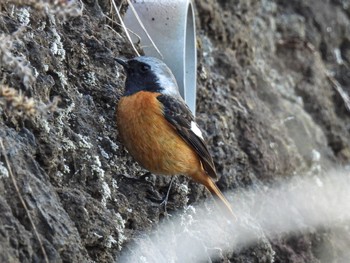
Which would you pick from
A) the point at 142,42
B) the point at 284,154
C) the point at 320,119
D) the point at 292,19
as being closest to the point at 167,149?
the point at 142,42

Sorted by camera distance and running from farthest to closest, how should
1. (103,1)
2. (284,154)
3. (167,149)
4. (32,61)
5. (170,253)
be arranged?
1. (284,154)
2. (103,1)
3. (167,149)
4. (170,253)
5. (32,61)

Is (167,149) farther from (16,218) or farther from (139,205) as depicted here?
(16,218)

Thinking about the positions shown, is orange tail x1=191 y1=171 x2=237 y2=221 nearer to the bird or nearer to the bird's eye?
the bird

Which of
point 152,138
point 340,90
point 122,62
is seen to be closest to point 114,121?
point 152,138

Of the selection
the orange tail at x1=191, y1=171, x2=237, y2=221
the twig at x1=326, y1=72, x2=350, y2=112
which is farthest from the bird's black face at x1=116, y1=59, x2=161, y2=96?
the twig at x1=326, y1=72, x2=350, y2=112

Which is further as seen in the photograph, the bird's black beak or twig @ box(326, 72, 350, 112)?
twig @ box(326, 72, 350, 112)

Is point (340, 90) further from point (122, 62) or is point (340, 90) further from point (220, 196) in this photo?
point (122, 62)

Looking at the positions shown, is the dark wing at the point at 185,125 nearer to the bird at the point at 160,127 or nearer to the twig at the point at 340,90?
the bird at the point at 160,127
